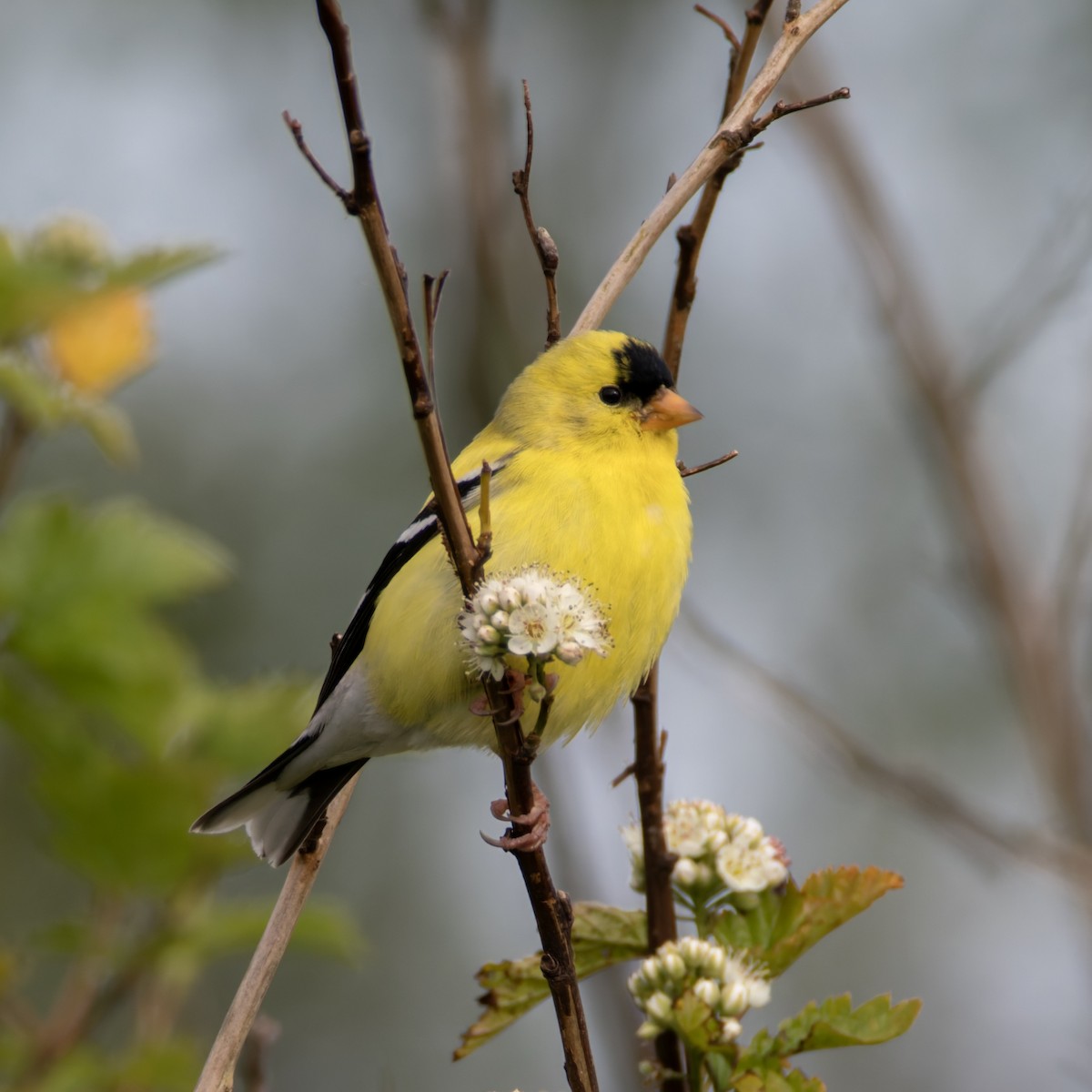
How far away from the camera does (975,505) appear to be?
4.21 meters

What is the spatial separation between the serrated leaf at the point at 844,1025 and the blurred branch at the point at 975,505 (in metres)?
1.89

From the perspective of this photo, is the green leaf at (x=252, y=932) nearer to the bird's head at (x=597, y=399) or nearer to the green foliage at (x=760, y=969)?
the green foliage at (x=760, y=969)

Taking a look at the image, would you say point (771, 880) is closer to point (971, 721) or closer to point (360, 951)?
point (360, 951)

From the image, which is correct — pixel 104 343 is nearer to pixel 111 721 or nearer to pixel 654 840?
pixel 111 721

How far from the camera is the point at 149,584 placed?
2848mm

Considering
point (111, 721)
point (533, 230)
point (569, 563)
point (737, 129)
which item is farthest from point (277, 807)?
point (737, 129)

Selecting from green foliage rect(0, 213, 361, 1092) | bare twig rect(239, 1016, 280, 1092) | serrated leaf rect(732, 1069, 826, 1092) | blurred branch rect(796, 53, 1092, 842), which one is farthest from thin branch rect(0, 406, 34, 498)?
blurred branch rect(796, 53, 1092, 842)

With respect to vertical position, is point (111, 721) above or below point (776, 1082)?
above

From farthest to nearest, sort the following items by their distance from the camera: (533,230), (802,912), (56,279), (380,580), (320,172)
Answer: (380,580) → (56,279) → (533,230) → (802,912) → (320,172)

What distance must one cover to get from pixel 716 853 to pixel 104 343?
1724 millimetres

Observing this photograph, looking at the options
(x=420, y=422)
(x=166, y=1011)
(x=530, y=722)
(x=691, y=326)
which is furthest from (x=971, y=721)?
(x=420, y=422)

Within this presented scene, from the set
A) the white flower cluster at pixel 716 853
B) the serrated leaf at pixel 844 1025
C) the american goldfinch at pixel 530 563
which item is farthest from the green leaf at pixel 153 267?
the serrated leaf at pixel 844 1025

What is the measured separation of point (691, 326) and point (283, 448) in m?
2.62

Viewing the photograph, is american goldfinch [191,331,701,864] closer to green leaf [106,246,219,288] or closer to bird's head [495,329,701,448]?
bird's head [495,329,701,448]
